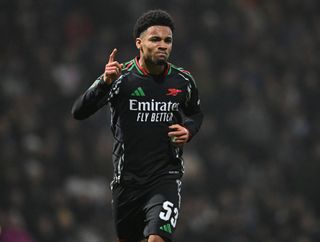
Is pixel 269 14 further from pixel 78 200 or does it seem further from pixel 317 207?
pixel 78 200

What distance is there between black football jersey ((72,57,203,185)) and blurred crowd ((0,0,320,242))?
15.3 feet

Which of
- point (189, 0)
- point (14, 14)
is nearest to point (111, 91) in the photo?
point (14, 14)

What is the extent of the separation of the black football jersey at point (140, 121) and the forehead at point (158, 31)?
346 mm

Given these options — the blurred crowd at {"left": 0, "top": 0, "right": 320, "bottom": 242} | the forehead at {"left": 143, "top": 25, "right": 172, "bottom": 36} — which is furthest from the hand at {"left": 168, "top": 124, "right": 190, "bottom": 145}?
the blurred crowd at {"left": 0, "top": 0, "right": 320, "bottom": 242}

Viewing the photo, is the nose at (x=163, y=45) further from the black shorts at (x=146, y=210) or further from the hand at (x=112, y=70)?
the black shorts at (x=146, y=210)

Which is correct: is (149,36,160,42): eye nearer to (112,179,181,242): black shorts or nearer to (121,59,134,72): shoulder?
(121,59,134,72): shoulder

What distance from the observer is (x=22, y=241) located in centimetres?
1108

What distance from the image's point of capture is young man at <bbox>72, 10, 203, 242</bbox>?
6703 mm

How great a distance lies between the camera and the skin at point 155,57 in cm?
652

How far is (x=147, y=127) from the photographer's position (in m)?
6.79

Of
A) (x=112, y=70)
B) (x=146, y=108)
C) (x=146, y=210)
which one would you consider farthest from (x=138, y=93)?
(x=146, y=210)

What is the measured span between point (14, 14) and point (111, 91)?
25.4ft

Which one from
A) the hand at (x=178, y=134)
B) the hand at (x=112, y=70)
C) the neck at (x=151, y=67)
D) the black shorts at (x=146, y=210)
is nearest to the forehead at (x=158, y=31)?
the neck at (x=151, y=67)

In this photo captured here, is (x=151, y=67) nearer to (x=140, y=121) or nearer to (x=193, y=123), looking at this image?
(x=140, y=121)
